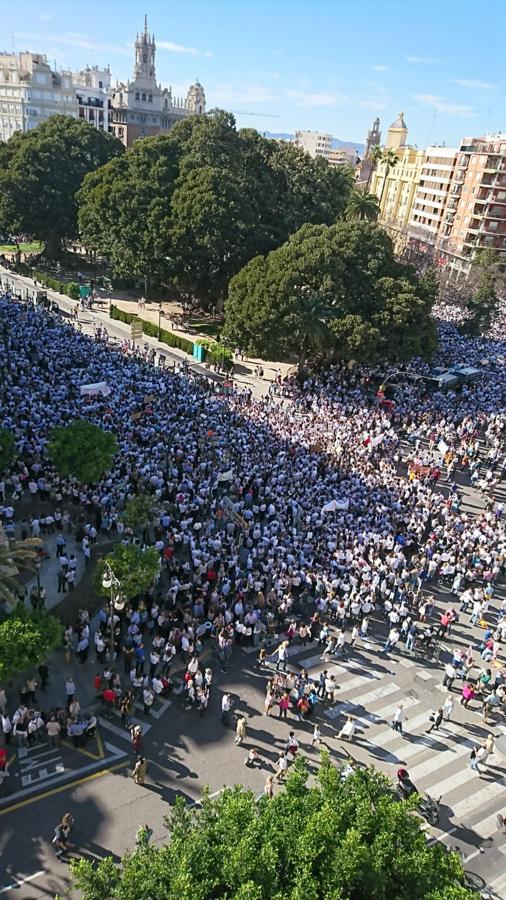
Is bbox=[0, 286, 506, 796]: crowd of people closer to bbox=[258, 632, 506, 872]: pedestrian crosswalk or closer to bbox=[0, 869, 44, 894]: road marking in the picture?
bbox=[258, 632, 506, 872]: pedestrian crosswalk

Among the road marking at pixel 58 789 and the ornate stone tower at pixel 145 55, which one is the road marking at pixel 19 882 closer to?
the road marking at pixel 58 789

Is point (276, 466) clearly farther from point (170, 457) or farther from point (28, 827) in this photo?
point (28, 827)

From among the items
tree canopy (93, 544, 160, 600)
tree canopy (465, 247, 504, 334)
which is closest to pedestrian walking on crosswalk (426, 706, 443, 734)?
tree canopy (93, 544, 160, 600)

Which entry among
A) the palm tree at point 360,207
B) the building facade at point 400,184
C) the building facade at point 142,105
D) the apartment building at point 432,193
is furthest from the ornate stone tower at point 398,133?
the palm tree at point 360,207

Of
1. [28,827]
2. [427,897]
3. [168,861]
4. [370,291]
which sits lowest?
[28,827]

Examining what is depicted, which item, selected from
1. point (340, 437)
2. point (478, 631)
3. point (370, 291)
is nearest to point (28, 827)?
point (478, 631)
